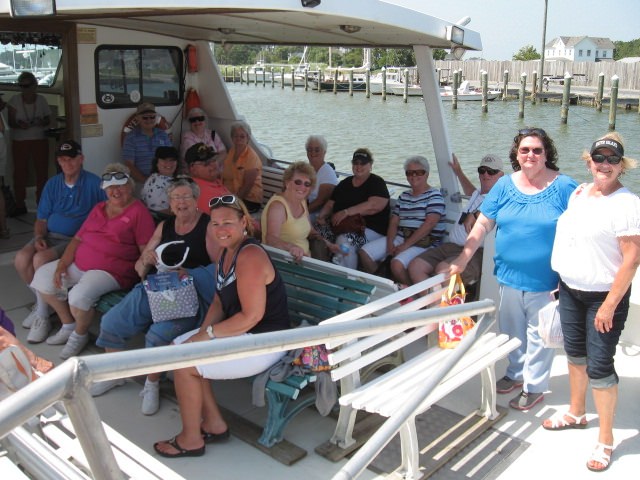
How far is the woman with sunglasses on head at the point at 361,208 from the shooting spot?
502 centimetres

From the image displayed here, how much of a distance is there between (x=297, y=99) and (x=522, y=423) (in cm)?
3751

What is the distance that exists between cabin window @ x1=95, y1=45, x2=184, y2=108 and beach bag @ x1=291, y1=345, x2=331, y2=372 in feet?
12.7

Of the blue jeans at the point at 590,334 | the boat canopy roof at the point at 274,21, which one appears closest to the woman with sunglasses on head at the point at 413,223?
the boat canopy roof at the point at 274,21

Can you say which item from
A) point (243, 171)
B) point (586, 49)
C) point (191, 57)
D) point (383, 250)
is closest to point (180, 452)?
point (383, 250)

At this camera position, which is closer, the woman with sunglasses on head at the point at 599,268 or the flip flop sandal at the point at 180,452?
the woman with sunglasses on head at the point at 599,268

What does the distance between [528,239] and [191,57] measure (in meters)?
4.51

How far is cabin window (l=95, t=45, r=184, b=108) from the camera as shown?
609 centimetres

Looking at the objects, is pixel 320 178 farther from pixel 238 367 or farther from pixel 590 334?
pixel 590 334

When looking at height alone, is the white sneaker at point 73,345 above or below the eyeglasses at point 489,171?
below

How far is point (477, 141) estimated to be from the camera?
23312mm

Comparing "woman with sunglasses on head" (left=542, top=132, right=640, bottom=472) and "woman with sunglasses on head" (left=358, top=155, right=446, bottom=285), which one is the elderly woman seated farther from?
"woman with sunglasses on head" (left=542, top=132, right=640, bottom=472)

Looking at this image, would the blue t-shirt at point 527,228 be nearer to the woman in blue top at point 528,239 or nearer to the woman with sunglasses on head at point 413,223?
the woman in blue top at point 528,239

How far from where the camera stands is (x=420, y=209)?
4.88m

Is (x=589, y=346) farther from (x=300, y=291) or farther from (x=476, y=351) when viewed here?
(x=300, y=291)
